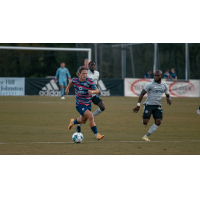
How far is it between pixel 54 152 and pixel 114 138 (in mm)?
2621

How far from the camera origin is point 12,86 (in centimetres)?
3041

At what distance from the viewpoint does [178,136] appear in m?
10.9

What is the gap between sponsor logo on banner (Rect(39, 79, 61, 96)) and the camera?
30.6m

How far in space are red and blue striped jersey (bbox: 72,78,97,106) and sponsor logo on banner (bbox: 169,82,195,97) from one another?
74.0ft

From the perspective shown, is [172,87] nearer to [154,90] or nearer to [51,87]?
[51,87]

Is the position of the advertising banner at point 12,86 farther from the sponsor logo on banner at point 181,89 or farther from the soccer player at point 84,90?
the soccer player at point 84,90

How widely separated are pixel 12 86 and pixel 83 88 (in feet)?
71.4

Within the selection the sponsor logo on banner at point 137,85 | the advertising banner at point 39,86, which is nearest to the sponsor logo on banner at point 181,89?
the sponsor logo on banner at point 137,85

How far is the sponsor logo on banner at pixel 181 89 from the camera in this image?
103 feet

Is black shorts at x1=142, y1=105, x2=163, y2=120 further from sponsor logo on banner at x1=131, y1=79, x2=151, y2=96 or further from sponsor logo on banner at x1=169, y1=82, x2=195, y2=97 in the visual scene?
sponsor logo on banner at x1=169, y1=82, x2=195, y2=97

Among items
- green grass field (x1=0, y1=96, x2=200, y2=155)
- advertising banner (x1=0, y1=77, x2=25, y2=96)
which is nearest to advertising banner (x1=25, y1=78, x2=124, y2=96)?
advertising banner (x1=0, y1=77, x2=25, y2=96)

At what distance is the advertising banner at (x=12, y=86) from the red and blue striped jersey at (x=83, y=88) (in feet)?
70.3

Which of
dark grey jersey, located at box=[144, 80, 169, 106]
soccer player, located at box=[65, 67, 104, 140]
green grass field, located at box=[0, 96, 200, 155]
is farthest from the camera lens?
dark grey jersey, located at box=[144, 80, 169, 106]

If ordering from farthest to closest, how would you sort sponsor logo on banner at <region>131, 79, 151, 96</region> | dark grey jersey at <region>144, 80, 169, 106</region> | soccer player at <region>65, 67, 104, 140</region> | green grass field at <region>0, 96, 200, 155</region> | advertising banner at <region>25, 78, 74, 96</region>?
sponsor logo on banner at <region>131, 79, 151, 96</region>
advertising banner at <region>25, 78, 74, 96</region>
dark grey jersey at <region>144, 80, 169, 106</region>
soccer player at <region>65, 67, 104, 140</region>
green grass field at <region>0, 96, 200, 155</region>
